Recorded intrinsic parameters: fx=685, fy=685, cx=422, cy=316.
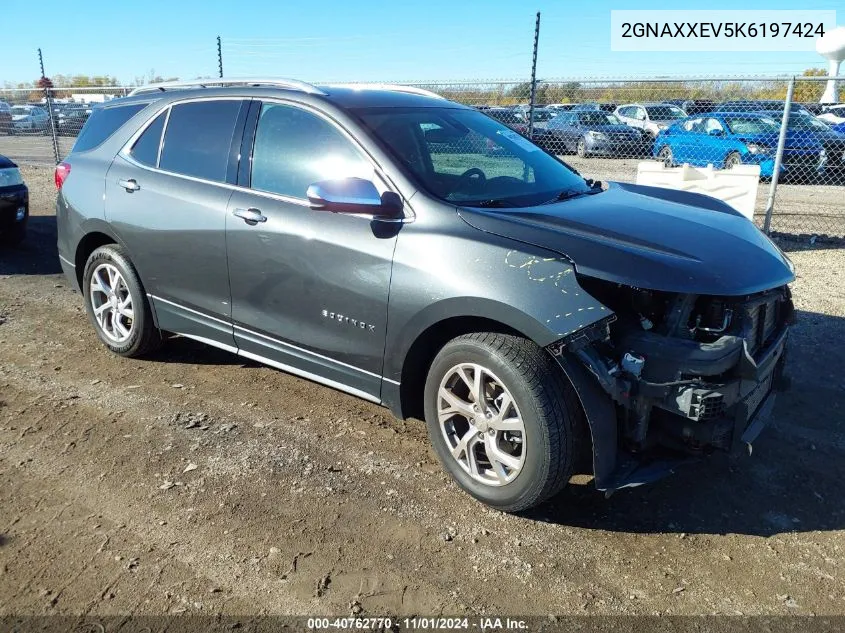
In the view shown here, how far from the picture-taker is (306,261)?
140 inches

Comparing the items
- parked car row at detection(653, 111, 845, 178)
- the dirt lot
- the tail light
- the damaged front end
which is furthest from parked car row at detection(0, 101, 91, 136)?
the damaged front end

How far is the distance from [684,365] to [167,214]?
3.14 metres

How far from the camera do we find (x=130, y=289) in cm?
460

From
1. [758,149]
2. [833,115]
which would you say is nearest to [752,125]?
[758,149]

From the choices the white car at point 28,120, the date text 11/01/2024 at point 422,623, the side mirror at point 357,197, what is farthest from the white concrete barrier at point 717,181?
the white car at point 28,120

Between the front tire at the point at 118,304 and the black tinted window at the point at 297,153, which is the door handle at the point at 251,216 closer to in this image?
the black tinted window at the point at 297,153

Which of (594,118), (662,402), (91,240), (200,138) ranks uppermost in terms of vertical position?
(594,118)

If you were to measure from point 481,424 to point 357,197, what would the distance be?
1201 millimetres

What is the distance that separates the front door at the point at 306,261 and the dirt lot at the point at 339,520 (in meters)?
0.47

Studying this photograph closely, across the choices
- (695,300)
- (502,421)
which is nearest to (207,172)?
(502,421)

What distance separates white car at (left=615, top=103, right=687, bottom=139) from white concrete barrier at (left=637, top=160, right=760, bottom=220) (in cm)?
984

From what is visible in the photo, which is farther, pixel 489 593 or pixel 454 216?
pixel 454 216

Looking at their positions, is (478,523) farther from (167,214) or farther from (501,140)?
(167,214)

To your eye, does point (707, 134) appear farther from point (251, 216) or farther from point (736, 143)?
point (251, 216)
